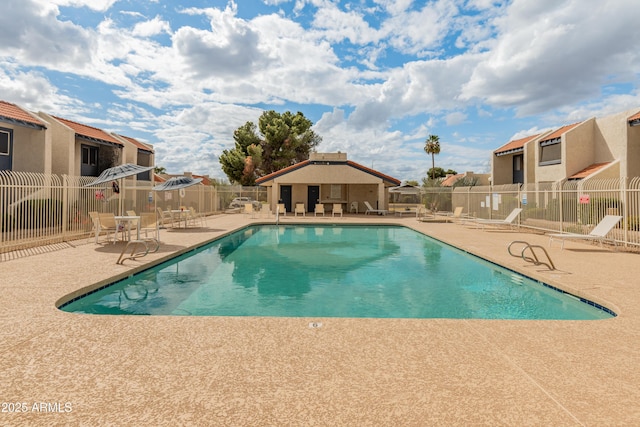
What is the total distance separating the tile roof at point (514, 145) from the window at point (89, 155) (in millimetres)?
31744

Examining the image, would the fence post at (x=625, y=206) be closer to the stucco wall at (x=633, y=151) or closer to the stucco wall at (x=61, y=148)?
A: the stucco wall at (x=633, y=151)

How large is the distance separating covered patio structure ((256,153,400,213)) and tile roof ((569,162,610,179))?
11415mm

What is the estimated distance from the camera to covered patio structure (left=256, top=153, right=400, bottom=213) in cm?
2669

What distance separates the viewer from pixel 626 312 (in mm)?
4762

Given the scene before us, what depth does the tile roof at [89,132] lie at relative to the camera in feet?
71.8

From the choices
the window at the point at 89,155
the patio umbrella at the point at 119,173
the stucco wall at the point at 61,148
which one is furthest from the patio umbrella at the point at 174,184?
the window at the point at 89,155

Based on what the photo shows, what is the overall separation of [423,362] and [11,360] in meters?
3.83

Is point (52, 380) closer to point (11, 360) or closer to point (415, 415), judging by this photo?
point (11, 360)

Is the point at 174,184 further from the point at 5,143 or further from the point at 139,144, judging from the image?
the point at 139,144

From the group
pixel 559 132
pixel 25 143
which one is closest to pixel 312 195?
pixel 25 143

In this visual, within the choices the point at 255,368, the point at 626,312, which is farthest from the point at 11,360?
the point at 626,312

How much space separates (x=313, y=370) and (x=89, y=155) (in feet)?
86.4

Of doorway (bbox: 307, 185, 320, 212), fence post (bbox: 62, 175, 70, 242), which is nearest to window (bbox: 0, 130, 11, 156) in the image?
fence post (bbox: 62, 175, 70, 242)

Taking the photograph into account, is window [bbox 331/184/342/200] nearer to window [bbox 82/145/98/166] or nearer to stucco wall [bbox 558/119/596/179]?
stucco wall [bbox 558/119/596/179]
